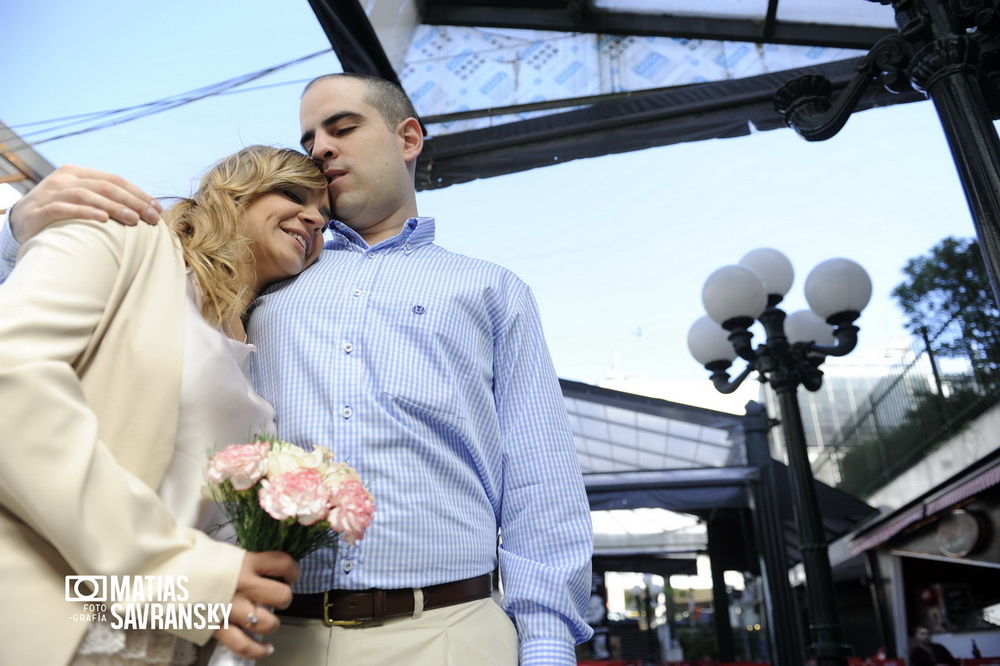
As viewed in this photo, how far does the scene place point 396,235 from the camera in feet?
6.03

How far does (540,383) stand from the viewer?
1.64m

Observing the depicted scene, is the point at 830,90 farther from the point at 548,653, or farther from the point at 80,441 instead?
the point at 80,441

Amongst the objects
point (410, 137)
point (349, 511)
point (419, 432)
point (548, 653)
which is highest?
point (410, 137)

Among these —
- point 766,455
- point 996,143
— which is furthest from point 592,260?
point 996,143

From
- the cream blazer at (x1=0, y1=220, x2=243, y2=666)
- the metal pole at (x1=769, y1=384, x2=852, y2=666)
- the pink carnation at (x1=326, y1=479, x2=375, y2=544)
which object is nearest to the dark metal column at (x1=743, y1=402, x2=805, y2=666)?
the metal pole at (x1=769, y1=384, x2=852, y2=666)

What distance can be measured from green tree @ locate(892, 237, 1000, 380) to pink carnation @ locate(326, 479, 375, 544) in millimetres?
9653

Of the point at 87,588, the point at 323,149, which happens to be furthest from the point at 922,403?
the point at 87,588

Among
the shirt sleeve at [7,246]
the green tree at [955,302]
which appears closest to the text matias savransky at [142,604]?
the shirt sleeve at [7,246]

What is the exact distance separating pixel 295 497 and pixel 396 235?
3.30 ft

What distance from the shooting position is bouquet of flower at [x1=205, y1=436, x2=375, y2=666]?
940 mm

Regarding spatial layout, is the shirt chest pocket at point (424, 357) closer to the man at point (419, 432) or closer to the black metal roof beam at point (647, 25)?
the man at point (419, 432)

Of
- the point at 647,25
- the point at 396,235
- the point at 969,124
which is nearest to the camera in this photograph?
the point at 396,235

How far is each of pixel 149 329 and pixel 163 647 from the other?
0.44 meters

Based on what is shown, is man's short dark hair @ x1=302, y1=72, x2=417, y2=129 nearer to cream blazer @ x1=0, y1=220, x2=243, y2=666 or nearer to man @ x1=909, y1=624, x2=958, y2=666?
cream blazer @ x1=0, y1=220, x2=243, y2=666
